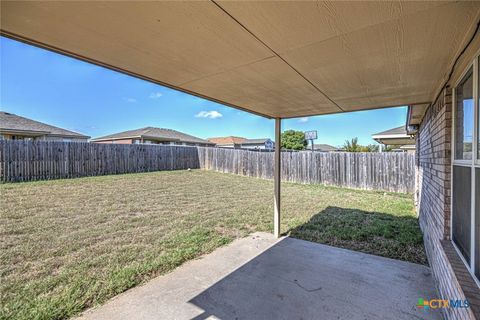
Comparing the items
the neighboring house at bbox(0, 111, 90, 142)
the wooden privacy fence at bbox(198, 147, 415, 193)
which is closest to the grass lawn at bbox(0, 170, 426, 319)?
the wooden privacy fence at bbox(198, 147, 415, 193)

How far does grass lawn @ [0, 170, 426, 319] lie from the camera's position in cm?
267

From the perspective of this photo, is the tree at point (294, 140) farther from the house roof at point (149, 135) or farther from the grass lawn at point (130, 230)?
the grass lawn at point (130, 230)

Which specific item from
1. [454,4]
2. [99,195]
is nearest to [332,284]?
[454,4]

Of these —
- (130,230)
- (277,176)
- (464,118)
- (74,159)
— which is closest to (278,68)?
(464,118)

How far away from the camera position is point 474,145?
1591 mm

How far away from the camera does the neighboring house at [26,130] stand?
12.8 m

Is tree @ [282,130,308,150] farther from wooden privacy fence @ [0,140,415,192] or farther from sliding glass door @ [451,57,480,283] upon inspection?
sliding glass door @ [451,57,480,283]

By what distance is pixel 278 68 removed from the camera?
203cm

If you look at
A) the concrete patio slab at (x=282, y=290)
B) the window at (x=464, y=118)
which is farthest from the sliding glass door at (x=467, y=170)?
the concrete patio slab at (x=282, y=290)

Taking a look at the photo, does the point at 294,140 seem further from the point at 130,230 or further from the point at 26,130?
the point at 130,230

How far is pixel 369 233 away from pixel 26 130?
17.2 metres

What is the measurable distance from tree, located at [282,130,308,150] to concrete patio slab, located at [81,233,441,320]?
28289 millimetres

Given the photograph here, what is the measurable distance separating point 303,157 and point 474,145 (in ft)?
31.9

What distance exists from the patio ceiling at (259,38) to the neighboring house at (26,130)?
47.4ft
